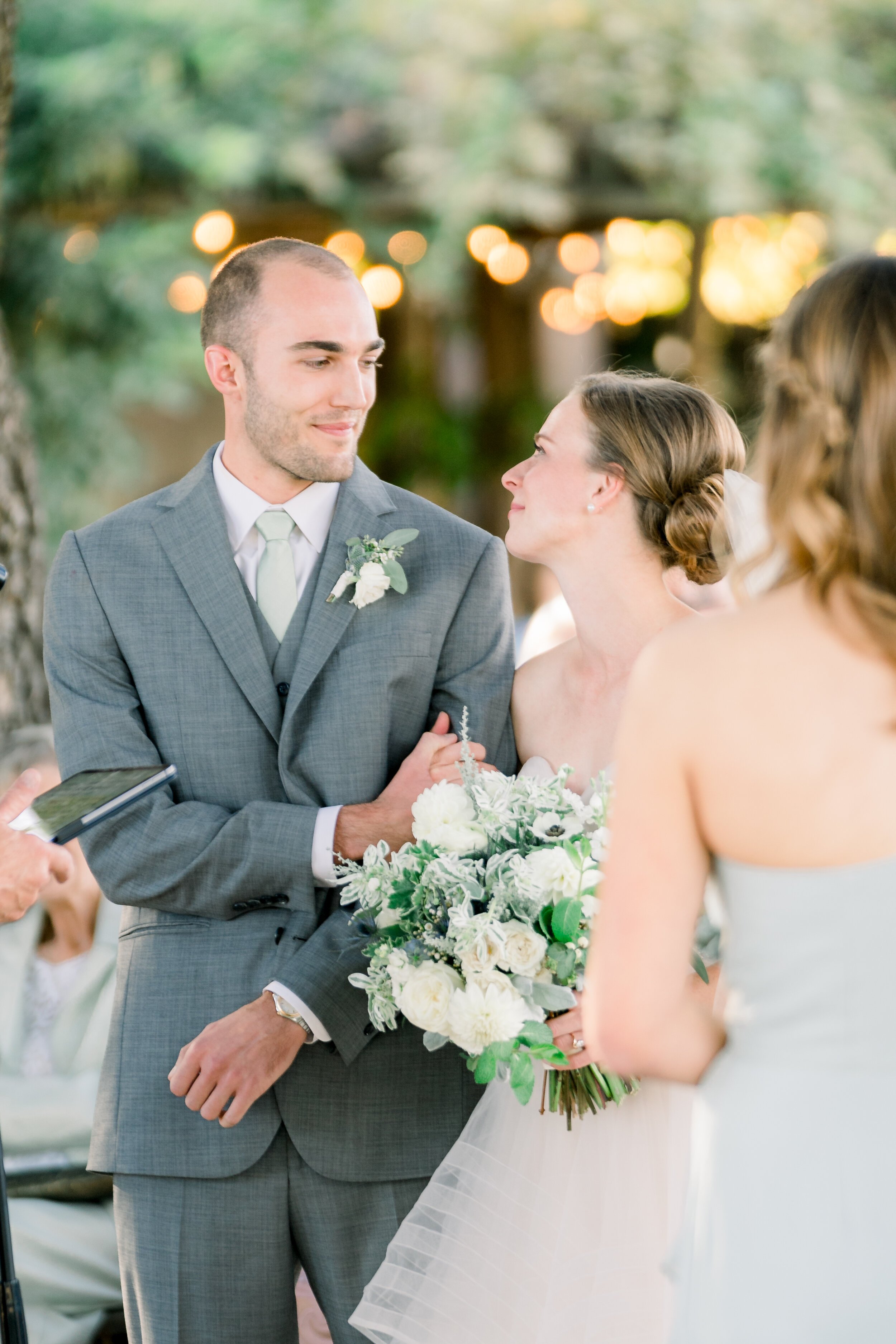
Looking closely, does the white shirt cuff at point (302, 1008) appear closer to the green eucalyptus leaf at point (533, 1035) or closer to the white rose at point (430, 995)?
the white rose at point (430, 995)

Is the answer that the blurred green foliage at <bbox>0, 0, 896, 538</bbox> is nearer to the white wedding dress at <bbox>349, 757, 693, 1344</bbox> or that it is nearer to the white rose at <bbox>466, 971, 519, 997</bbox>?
the white wedding dress at <bbox>349, 757, 693, 1344</bbox>

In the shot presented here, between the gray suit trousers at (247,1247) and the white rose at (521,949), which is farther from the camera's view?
the gray suit trousers at (247,1247)

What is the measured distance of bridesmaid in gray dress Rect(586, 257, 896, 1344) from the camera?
140cm

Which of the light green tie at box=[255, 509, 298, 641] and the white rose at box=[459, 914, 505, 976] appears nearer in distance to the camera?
the white rose at box=[459, 914, 505, 976]

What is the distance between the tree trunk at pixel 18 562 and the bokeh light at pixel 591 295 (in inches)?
246

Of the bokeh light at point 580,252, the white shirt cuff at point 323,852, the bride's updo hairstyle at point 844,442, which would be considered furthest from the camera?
the bokeh light at point 580,252

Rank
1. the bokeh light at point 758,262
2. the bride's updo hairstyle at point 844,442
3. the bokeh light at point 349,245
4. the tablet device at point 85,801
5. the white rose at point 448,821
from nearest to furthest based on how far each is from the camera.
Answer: the bride's updo hairstyle at point 844,442, the tablet device at point 85,801, the white rose at point 448,821, the bokeh light at point 349,245, the bokeh light at point 758,262

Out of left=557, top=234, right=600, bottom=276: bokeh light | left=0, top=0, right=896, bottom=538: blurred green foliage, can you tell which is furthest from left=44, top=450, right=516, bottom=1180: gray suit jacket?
left=557, top=234, right=600, bottom=276: bokeh light

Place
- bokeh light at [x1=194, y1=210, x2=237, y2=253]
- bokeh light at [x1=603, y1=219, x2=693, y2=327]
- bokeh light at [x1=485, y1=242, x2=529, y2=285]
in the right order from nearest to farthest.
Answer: bokeh light at [x1=194, y1=210, x2=237, y2=253], bokeh light at [x1=485, y1=242, x2=529, y2=285], bokeh light at [x1=603, y1=219, x2=693, y2=327]

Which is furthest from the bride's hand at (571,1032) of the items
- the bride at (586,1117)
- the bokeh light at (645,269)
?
the bokeh light at (645,269)

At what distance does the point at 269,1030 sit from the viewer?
92.4 inches

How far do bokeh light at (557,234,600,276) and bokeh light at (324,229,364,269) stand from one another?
6.74 feet

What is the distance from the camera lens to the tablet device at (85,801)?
1.96m

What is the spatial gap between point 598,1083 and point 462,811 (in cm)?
56
